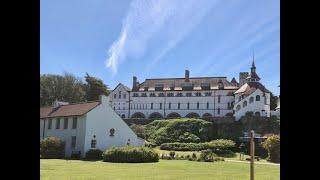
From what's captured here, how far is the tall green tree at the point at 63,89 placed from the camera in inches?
1277

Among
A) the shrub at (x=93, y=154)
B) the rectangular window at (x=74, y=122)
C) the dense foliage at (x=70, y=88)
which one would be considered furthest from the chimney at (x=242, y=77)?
the shrub at (x=93, y=154)

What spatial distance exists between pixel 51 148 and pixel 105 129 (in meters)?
4.85

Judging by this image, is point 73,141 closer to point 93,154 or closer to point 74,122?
point 74,122

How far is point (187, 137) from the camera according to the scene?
36.1 meters

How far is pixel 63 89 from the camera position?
35.0m

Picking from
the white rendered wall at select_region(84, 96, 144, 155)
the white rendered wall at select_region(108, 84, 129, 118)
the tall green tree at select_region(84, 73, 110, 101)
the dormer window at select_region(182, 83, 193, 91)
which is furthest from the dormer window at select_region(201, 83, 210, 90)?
the white rendered wall at select_region(84, 96, 144, 155)

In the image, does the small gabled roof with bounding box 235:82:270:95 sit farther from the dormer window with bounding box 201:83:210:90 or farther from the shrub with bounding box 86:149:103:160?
the shrub with bounding box 86:149:103:160

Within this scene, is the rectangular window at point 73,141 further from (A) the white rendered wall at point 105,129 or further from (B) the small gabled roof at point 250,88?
(B) the small gabled roof at point 250,88

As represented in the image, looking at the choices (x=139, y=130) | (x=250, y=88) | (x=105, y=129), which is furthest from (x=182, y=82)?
(x=105, y=129)

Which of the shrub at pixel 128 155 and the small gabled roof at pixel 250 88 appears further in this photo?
the small gabled roof at pixel 250 88

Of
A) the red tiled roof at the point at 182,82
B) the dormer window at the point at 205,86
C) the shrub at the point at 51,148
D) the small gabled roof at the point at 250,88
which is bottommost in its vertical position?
the shrub at the point at 51,148

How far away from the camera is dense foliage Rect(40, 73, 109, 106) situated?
32.5 m

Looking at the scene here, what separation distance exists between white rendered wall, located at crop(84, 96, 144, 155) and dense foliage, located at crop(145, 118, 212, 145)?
26.7ft
